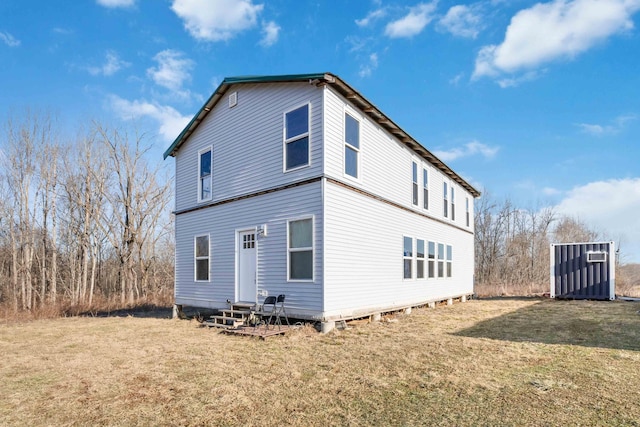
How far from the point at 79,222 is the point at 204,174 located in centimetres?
1243

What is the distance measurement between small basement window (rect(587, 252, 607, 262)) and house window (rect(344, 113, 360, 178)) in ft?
43.1

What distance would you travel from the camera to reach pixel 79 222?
21.0 meters

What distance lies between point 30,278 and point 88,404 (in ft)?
59.4

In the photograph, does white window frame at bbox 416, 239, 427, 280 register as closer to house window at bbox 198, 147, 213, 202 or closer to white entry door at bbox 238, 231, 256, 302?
white entry door at bbox 238, 231, 256, 302

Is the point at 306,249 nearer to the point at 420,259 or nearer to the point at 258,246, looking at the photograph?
the point at 258,246

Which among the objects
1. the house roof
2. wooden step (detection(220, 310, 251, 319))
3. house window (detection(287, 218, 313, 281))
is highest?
the house roof

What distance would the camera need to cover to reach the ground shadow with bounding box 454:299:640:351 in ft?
25.6

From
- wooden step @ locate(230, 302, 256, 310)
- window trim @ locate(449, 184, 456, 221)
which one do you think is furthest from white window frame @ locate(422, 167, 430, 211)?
wooden step @ locate(230, 302, 256, 310)

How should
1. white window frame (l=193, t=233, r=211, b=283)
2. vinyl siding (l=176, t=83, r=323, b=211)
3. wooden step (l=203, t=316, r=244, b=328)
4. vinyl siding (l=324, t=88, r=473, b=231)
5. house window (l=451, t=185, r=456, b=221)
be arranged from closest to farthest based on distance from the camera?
1. vinyl siding (l=324, t=88, r=473, b=231)
2. vinyl siding (l=176, t=83, r=323, b=211)
3. wooden step (l=203, t=316, r=244, b=328)
4. white window frame (l=193, t=233, r=211, b=283)
5. house window (l=451, t=185, r=456, b=221)

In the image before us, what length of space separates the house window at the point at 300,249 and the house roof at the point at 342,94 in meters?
3.34

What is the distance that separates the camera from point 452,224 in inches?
676

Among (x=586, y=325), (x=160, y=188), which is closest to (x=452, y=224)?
(x=586, y=325)

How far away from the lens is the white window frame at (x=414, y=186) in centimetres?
1380

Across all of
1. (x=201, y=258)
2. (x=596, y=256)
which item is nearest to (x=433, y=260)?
(x=596, y=256)
